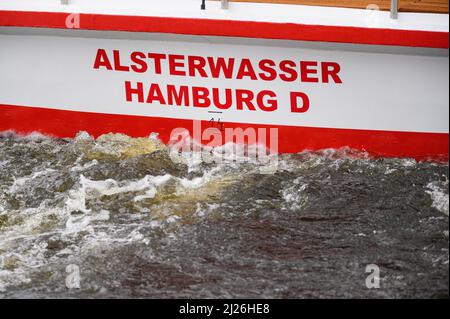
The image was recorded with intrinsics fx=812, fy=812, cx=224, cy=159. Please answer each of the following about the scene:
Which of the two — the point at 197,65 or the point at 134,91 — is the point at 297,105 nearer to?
the point at 197,65

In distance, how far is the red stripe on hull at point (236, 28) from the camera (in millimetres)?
5660

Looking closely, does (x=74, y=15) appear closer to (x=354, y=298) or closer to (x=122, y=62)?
(x=122, y=62)

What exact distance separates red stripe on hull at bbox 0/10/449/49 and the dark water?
0.91 m

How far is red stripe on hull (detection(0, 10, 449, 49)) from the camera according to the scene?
5660 millimetres

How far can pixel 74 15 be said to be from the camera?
611 cm

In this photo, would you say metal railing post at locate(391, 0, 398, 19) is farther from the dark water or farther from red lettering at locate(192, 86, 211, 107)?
red lettering at locate(192, 86, 211, 107)

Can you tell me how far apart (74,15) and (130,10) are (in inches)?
17.1

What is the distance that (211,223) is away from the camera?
18.1ft

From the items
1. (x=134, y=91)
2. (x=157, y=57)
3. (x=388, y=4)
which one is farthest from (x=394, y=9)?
(x=134, y=91)

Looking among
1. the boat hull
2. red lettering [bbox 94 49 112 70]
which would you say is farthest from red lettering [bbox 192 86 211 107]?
red lettering [bbox 94 49 112 70]

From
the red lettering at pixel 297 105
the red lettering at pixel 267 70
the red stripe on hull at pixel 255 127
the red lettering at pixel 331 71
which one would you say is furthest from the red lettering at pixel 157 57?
the red lettering at pixel 331 71

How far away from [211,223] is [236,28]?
4.70 feet

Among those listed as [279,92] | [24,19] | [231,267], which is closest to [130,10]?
[24,19]

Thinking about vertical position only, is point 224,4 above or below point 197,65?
above
